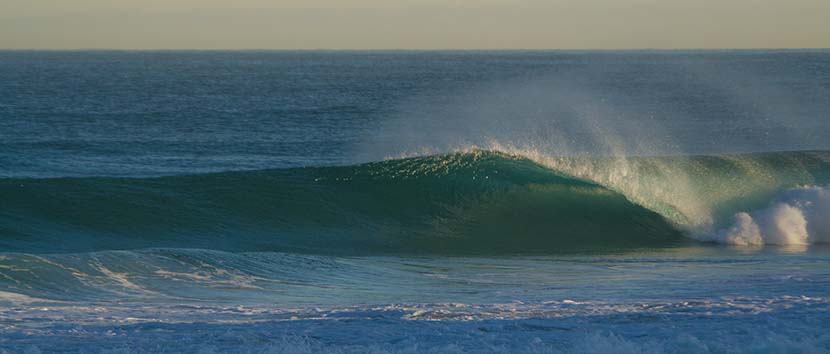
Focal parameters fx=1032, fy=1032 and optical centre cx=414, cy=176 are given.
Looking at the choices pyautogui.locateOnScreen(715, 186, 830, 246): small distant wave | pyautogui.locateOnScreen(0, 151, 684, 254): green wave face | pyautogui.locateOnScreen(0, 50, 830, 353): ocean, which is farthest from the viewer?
pyautogui.locateOnScreen(715, 186, 830, 246): small distant wave

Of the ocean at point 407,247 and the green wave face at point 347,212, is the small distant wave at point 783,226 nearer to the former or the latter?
the ocean at point 407,247

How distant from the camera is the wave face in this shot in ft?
45.5

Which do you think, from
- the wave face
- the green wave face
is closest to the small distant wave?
the wave face

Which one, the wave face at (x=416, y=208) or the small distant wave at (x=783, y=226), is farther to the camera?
the small distant wave at (x=783, y=226)

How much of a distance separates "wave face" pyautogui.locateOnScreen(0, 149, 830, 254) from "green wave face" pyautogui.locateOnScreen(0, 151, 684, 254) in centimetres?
3

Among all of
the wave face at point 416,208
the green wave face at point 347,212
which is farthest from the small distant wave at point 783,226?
the green wave face at point 347,212

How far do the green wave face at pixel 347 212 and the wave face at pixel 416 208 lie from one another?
1.1 inches

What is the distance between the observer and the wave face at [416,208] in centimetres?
1388

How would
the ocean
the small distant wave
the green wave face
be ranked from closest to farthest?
the ocean < the green wave face < the small distant wave

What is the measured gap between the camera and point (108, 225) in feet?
45.7

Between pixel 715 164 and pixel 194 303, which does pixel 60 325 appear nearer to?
pixel 194 303

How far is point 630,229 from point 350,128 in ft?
73.8

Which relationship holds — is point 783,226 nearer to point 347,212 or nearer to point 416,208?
point 416,208

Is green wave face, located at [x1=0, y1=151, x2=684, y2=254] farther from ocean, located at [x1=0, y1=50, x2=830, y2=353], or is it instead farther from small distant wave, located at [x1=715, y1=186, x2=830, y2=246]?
small distant wave, located at [x1=715, y1=186, x2=830, y2=246]
